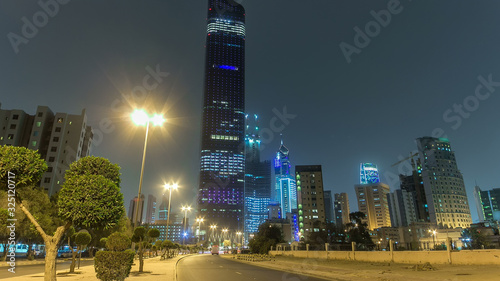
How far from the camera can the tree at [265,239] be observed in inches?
2881

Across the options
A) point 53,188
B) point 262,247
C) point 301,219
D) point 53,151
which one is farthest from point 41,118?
point 301,219

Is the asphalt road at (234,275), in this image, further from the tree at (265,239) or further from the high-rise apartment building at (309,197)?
the high-rise apartment building at (309,197)

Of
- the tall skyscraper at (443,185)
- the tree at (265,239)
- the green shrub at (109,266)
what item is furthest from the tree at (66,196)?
the tall skyscraper at (443,185)

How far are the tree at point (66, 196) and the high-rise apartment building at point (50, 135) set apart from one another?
8598cm

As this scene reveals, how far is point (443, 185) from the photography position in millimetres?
174625

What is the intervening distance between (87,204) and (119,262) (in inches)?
142

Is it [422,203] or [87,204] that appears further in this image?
[422,203]

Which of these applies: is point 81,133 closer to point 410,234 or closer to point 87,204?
point 87,204

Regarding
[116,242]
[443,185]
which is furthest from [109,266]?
[443,185]

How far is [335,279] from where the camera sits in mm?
19078

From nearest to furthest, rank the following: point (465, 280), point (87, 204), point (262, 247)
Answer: point (87, 204) → point (465, 280) → point (262, 247)

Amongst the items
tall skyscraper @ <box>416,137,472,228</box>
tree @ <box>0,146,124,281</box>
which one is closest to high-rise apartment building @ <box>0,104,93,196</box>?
tree @ <box>0,146,124,281</box>

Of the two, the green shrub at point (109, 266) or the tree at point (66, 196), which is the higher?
the tree at point (66, 196)

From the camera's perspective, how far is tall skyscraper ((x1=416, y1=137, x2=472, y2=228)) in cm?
16850
